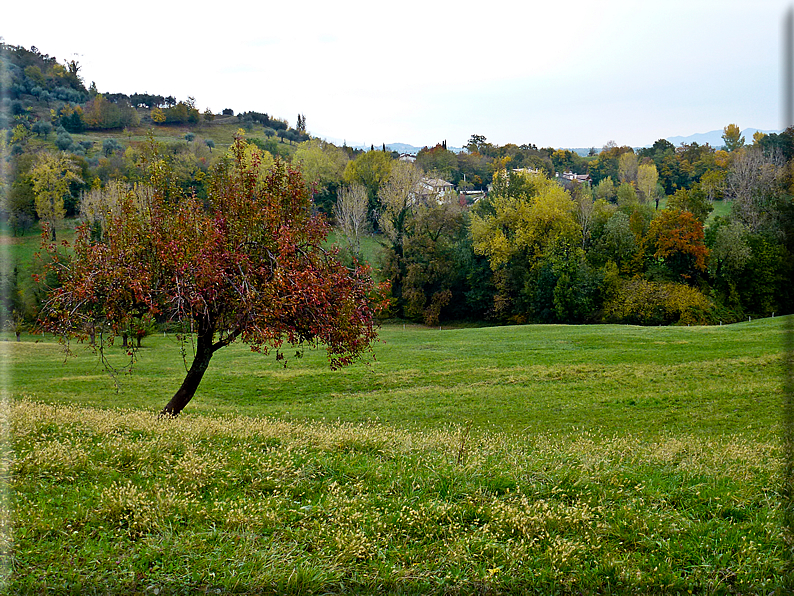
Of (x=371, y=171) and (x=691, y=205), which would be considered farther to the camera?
(x=371, y=171)

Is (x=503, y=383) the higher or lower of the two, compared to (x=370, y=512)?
lower

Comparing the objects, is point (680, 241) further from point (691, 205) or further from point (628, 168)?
point (628, 168)

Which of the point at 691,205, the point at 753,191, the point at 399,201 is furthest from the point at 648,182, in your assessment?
the point at 399,201

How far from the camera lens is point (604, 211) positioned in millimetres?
59750

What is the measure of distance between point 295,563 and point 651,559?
10.6 feet

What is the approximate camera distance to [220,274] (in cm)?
991

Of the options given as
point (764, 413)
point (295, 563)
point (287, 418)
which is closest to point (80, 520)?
point (295, 563)

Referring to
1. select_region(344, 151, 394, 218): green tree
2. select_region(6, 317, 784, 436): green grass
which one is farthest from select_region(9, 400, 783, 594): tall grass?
select_region(344, 151, 394, 218): green tree

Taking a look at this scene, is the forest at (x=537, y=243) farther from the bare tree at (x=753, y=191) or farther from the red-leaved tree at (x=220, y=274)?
the red-leaved tree at (x=220, y=274)

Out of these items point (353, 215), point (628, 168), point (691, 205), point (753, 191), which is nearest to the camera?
point (691, 205)

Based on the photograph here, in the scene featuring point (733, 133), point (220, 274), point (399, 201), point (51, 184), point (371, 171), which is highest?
point (371, 171)

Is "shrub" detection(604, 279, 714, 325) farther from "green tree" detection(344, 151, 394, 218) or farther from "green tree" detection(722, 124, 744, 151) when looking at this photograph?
"green tree" detection(344, 151, 394, 218)

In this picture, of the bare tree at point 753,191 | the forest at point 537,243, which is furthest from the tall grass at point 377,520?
the bare tree at point 753,191

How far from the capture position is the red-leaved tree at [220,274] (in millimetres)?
10055
